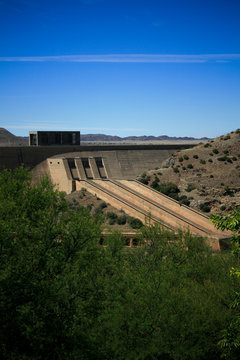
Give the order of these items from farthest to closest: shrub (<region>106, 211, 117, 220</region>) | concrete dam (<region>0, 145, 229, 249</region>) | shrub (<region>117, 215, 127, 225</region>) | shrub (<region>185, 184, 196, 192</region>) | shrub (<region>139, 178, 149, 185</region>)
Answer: shrub (<region>139, 178, 149, 185</region>) → shrub (<region>185, 184, 196, 192</region>) → shrub (<region>106, 211, 117, 220</region>) → shrub (<region>117, 215, 127, 225</region>) → concrete dam (<region>0, 145, 229, 249</region>)

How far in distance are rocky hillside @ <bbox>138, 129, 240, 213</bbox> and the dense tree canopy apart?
25.4 metres

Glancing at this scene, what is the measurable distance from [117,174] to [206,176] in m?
13.0

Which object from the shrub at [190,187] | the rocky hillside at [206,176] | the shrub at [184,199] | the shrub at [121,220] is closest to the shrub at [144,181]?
the rocky hillside at [206,176]

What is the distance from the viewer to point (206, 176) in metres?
49.1

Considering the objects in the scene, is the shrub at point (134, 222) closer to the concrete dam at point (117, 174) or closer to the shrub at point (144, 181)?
the concrete dam at point (117, 174)

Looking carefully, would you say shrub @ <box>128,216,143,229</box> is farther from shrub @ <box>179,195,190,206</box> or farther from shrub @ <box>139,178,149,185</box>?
shrub @ <box>139,178,149,185</box>

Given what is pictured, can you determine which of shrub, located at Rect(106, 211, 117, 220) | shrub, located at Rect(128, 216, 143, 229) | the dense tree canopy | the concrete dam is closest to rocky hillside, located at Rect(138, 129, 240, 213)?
the concrete dam

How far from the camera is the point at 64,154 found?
54.4 meters

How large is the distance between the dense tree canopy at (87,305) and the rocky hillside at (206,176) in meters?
25.4

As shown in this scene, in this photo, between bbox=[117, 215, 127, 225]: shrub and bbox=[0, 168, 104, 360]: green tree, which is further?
bbox=[117, 215, 127, 225]: shrub

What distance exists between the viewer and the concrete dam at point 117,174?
35.5m

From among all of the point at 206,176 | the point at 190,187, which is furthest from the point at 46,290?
the point at 206,176

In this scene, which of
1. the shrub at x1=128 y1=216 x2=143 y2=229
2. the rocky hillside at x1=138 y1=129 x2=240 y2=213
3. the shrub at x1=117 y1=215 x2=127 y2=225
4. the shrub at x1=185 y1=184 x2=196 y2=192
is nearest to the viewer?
the shrub at x1=128 y1=216 x2=143 y2=229

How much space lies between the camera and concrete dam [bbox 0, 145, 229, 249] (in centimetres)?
3553
